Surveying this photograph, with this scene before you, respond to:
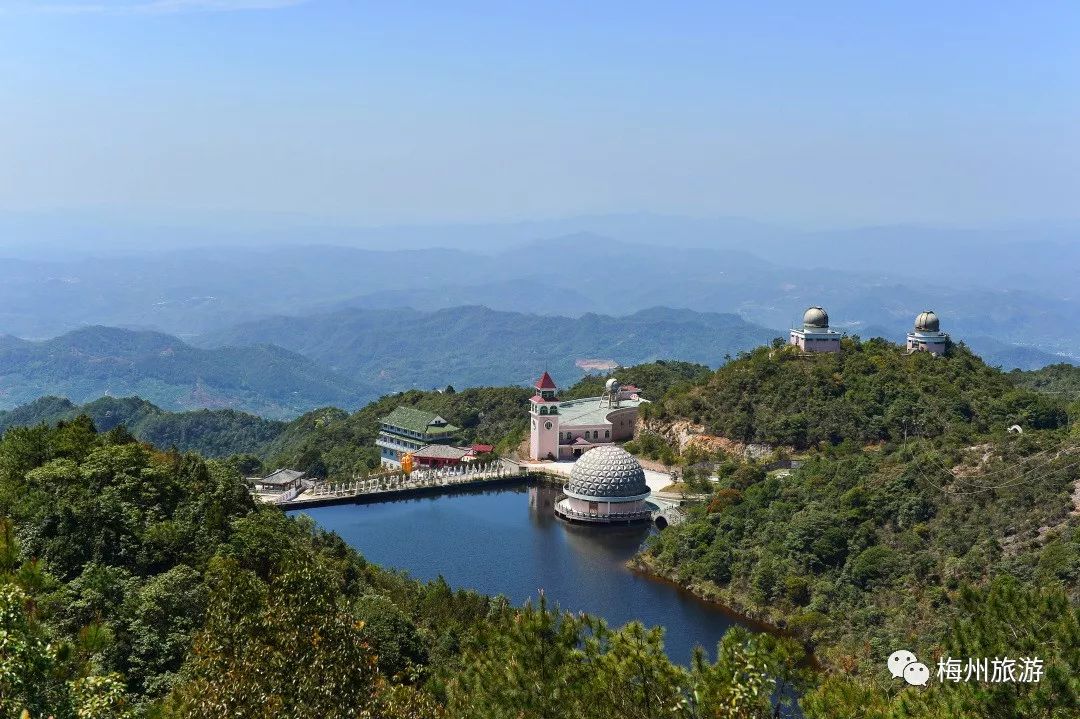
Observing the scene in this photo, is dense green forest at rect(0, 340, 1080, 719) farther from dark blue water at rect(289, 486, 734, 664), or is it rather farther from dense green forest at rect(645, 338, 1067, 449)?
dark blue water at rect(289, 486, 734, 664)

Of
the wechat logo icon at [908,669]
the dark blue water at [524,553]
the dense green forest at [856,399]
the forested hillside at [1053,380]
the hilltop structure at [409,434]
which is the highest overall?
the wechat logo icon at [908,669]

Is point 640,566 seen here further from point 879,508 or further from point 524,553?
point 879,508

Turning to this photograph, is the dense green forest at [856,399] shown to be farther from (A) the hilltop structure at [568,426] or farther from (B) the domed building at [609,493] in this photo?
(B) the domed building at [609,493]

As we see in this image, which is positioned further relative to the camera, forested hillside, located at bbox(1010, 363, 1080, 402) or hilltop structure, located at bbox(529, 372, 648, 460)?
forested hillside, located at bbox(1010, 363, 1080, 402)

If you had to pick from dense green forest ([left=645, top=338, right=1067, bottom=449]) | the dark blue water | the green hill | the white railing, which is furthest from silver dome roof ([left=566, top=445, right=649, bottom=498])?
the green hill

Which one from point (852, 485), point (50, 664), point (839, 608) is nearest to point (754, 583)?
point (839, 608)

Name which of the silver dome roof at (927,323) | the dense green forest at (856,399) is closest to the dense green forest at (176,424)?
the dense green forest at (856,399)
